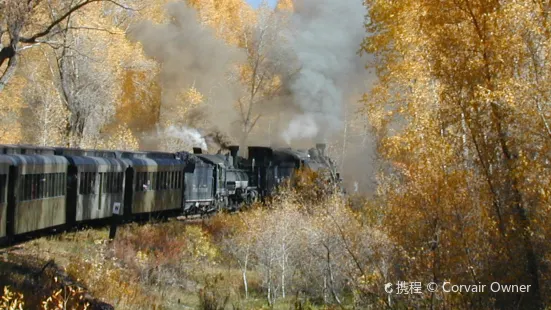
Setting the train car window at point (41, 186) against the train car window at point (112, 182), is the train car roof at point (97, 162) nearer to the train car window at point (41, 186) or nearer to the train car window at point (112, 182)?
the train car window at point (112, 182)

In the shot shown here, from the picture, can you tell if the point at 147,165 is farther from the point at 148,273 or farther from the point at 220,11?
the point at 220,11

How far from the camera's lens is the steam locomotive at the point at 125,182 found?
53.2 feet

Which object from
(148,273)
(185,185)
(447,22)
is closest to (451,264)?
(447,22)

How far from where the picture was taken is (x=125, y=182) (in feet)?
75.6

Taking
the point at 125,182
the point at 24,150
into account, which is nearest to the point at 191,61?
the point at 125,182

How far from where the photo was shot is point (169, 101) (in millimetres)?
41656

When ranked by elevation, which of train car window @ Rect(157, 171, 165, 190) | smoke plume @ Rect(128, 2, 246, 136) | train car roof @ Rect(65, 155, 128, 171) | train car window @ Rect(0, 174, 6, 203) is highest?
smoke plume @ Rect(128, 2, 246, 136)

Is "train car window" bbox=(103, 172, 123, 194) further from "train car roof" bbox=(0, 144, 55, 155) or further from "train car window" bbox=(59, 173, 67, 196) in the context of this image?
"train car roof" bbox=(0, 144, 55, 155)

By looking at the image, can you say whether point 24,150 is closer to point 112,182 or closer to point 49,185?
point 49,185

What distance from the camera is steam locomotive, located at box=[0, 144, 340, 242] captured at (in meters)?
16.2

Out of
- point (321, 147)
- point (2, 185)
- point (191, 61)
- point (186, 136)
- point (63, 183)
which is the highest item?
point (191, 61)

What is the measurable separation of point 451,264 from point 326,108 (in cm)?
2522

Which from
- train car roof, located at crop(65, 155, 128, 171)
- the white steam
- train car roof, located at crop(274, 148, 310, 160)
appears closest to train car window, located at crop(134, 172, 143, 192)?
train car roof, located at crop(65, 155, 128, 171)

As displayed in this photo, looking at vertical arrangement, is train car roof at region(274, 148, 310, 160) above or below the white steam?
below
